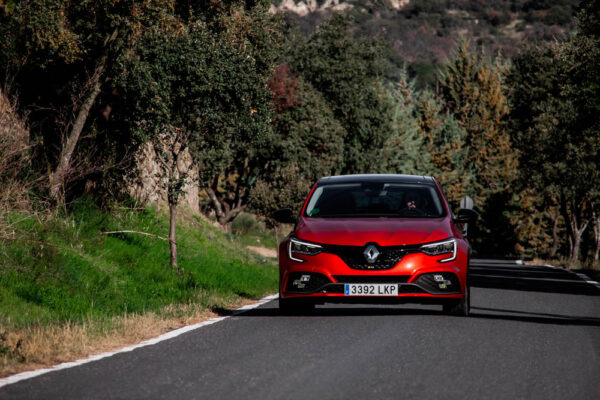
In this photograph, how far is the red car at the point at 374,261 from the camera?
1118 centimetres

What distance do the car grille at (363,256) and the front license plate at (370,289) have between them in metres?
0.19

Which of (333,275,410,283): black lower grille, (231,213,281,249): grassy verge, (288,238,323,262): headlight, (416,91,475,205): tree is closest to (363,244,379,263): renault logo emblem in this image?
(333,275,410,283): black lower grille

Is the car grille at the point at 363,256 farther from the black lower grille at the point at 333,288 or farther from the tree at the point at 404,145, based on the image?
the tree at the point at 404,145

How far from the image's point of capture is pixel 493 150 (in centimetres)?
7644

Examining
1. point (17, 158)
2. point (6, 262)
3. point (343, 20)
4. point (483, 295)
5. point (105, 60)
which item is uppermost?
point (343, 20)

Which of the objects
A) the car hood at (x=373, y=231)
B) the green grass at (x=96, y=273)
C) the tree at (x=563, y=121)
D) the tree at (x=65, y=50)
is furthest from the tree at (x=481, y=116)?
the car hood at (x=373, y=231)

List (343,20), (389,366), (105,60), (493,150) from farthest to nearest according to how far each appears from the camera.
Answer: (493,150) < (343,20) < (105,60) < (389,366)

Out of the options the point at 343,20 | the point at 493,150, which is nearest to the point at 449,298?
the point at 343,20

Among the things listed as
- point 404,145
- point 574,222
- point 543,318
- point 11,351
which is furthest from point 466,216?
point 404,145

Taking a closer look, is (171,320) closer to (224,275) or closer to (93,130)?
(224,275)

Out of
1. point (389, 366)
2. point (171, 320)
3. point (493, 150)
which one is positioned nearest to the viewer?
point (389, 366)

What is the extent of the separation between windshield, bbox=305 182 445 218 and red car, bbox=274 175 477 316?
0.20ft

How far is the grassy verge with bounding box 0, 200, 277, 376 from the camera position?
355 inches

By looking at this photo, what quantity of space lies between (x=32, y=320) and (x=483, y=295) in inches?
351
